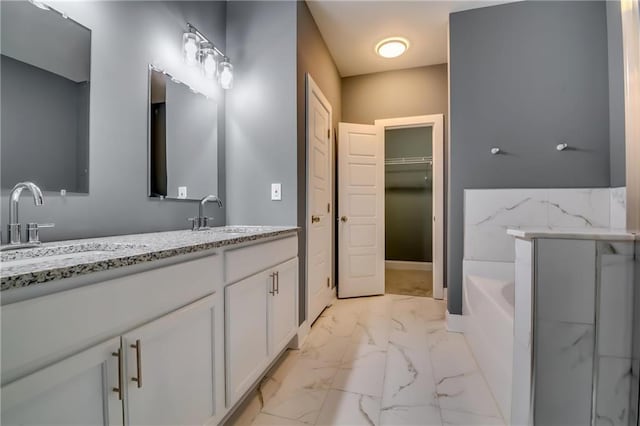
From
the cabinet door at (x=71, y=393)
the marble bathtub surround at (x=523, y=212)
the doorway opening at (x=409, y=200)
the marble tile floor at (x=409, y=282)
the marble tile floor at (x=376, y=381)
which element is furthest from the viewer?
the doorway opening at (x=409, y=200)

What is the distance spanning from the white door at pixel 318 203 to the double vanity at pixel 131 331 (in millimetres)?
913

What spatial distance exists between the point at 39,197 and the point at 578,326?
6.38ft

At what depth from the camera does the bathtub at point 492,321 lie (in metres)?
1.37

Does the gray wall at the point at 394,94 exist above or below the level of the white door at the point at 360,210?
above

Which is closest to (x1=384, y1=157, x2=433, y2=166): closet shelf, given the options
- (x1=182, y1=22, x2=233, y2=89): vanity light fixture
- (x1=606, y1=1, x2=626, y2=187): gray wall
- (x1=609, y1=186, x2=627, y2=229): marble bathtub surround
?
(x1=606, y1=1, x2=626, y2=187): gray wall

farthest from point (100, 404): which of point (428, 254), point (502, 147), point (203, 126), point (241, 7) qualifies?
point (428, 254)

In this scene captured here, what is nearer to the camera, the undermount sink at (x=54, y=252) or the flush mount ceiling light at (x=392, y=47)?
the undermount sink at (x=54, y=252)

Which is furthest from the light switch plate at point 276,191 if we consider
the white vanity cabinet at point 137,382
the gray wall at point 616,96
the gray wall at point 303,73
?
the gray wall at point 616,96

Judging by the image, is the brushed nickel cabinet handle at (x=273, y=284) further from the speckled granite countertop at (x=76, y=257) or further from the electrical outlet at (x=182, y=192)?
the electrical outlet at (x=182, y=192)

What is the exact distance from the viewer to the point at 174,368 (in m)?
0.95

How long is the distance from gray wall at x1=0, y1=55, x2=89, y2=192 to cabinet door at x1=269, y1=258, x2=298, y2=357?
108 centimetres

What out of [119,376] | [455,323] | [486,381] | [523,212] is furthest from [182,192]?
[523,212]

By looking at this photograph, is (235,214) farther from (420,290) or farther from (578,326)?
(420,290)

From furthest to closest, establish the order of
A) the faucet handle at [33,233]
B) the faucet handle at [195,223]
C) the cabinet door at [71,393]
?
the faucet handle at [195,223] < the faucet handle at [33,233] < the cabinet door at [71,393]
